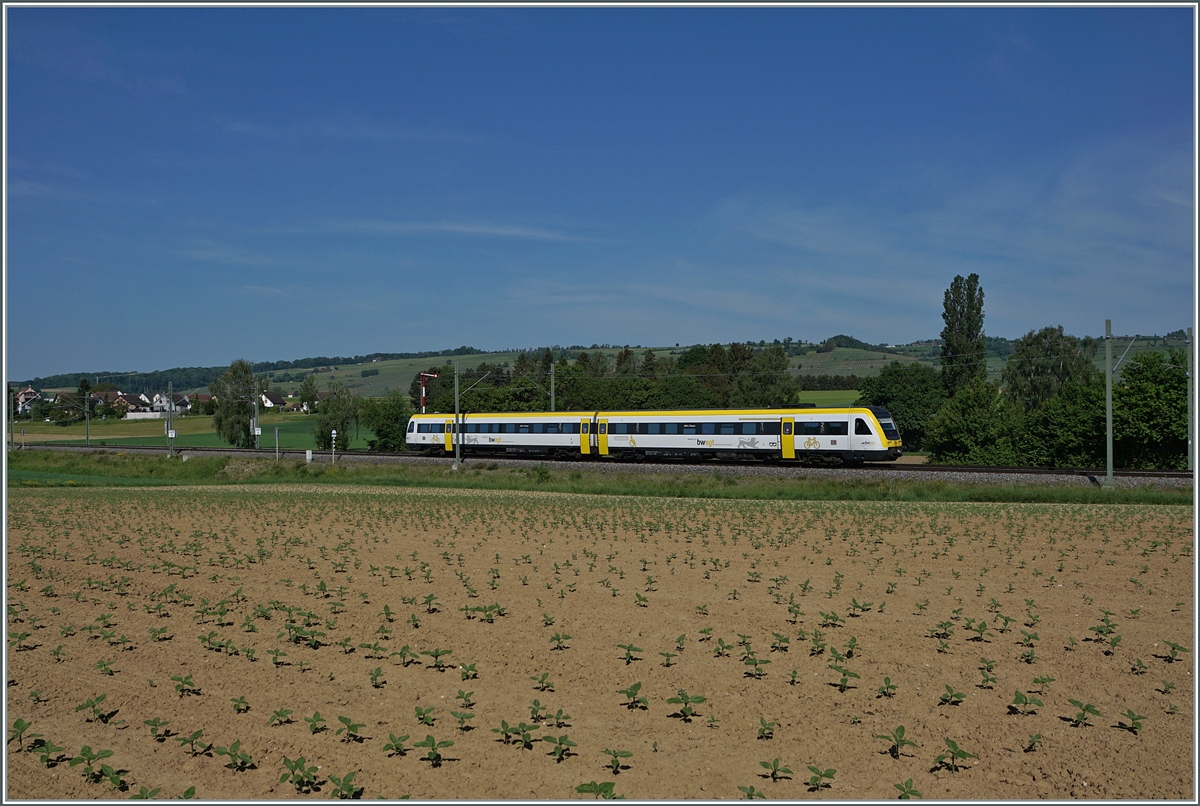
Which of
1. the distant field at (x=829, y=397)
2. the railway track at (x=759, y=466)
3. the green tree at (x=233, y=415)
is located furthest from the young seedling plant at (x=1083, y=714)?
the distant field at (x=829, y=397)

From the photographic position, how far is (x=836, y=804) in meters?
7.08

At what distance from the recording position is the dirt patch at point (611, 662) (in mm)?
7891

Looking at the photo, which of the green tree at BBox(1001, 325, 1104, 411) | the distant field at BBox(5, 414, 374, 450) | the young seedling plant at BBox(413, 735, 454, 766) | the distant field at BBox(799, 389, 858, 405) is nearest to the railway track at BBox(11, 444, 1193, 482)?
the young seedling plant at BBox(413, 735, 454, 766)

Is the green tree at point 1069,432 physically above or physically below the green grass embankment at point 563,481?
above

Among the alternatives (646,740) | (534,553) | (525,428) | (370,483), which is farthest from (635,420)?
(646,740)

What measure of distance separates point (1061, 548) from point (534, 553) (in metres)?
11.6

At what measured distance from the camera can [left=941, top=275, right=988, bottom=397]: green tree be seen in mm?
90812

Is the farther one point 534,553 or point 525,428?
point 525,428

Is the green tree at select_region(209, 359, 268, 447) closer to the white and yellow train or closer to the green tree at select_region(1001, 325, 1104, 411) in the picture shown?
the white and yellow train

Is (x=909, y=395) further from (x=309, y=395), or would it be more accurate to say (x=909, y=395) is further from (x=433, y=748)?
(x=433, y=748)

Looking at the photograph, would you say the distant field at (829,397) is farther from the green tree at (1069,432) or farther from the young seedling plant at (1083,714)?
the young seedling plant at (1083,714)

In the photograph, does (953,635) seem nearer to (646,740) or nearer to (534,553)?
(646,740)

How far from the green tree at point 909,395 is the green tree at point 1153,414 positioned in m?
45.4

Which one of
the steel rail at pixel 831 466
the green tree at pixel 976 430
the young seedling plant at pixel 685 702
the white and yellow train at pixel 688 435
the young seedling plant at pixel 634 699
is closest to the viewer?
the young seedling plant at pixel 685 702
